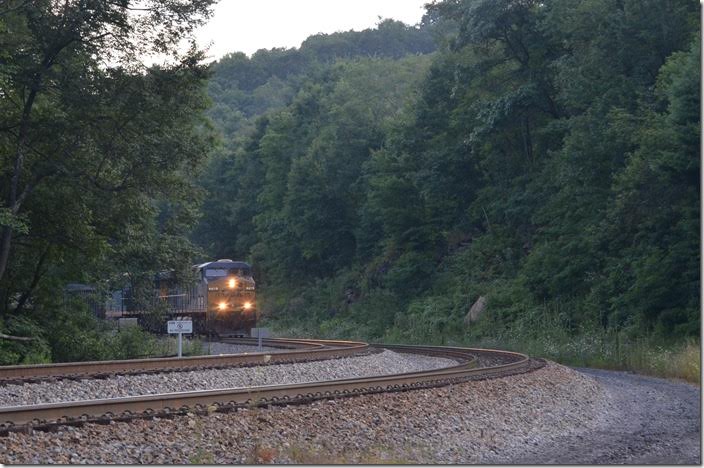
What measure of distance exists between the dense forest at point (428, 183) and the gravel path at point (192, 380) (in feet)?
21.5

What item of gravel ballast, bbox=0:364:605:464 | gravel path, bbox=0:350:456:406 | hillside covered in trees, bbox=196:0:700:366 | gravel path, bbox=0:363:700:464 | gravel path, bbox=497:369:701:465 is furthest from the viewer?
hillside covered in trees, bbox=196:0:700:366

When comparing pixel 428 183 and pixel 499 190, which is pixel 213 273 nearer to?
pixel 428 183

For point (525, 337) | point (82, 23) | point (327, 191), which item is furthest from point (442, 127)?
point (82, 23)

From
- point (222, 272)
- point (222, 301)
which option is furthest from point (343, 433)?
point (222, 272)

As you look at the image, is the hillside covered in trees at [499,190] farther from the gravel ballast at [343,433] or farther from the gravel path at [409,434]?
the gravel ballast at [343,433]

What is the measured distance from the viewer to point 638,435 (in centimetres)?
1416

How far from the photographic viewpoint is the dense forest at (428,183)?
2541cm

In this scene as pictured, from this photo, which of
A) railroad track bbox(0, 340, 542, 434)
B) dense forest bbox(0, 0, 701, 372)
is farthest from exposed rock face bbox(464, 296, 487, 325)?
railroad track bbox(0, 340, 542, 434)

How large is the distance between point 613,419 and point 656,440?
2.72 metres

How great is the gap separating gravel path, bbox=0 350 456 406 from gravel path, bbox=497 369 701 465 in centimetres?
619

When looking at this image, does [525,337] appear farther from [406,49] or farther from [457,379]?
[406,49]

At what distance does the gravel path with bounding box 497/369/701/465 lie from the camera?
39.6ft

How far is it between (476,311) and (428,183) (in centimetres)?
1025

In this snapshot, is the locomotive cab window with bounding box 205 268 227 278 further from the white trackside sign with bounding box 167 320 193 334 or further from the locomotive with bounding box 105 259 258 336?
the white trackside sign with bounding box 167 320 193 334
